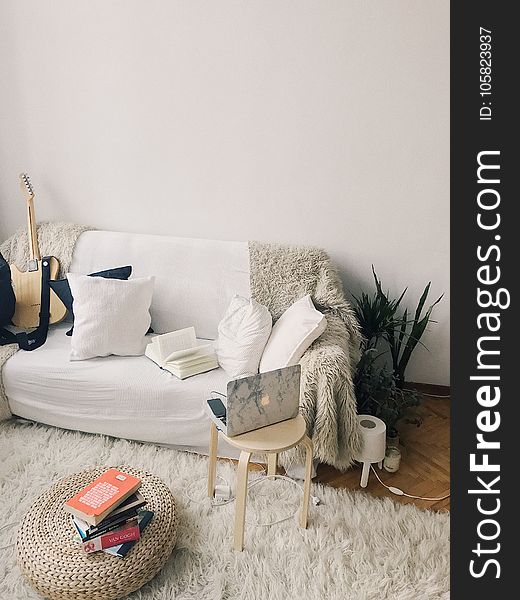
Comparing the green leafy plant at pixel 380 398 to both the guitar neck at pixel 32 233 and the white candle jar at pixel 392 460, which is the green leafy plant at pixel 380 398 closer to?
the white candle jar at pixel 392 460

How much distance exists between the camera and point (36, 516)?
212cm

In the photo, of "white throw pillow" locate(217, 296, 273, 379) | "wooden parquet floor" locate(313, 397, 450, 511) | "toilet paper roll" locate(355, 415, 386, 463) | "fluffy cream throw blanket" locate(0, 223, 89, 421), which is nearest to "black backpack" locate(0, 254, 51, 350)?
"fluffy cream throw blanket" locate(0, 223, 89, 421)

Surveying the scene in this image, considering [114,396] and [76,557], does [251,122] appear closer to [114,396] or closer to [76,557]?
[114,396]

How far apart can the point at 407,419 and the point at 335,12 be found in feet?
6.18

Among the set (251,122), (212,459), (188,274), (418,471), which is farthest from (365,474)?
(251,122)

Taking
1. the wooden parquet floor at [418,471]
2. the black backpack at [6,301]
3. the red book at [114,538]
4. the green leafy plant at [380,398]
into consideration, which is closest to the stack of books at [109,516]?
the red book at [114,538]

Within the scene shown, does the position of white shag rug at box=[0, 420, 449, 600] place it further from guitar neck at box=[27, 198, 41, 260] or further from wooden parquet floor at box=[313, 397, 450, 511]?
guitar neck at box=[27, 198, 41, 260]

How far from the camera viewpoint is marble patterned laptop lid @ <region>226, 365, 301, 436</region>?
6.93ft

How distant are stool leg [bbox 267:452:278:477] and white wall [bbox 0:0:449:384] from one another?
3.49 feet

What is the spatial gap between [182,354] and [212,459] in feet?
1.76

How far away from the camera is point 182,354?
2787 mm

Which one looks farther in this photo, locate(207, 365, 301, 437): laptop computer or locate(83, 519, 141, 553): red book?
locate(207, 365, 301, 437): laptop computer

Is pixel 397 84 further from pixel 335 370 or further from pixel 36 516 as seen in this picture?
pixel 36 516

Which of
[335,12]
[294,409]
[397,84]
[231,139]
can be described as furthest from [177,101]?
[294,409]
